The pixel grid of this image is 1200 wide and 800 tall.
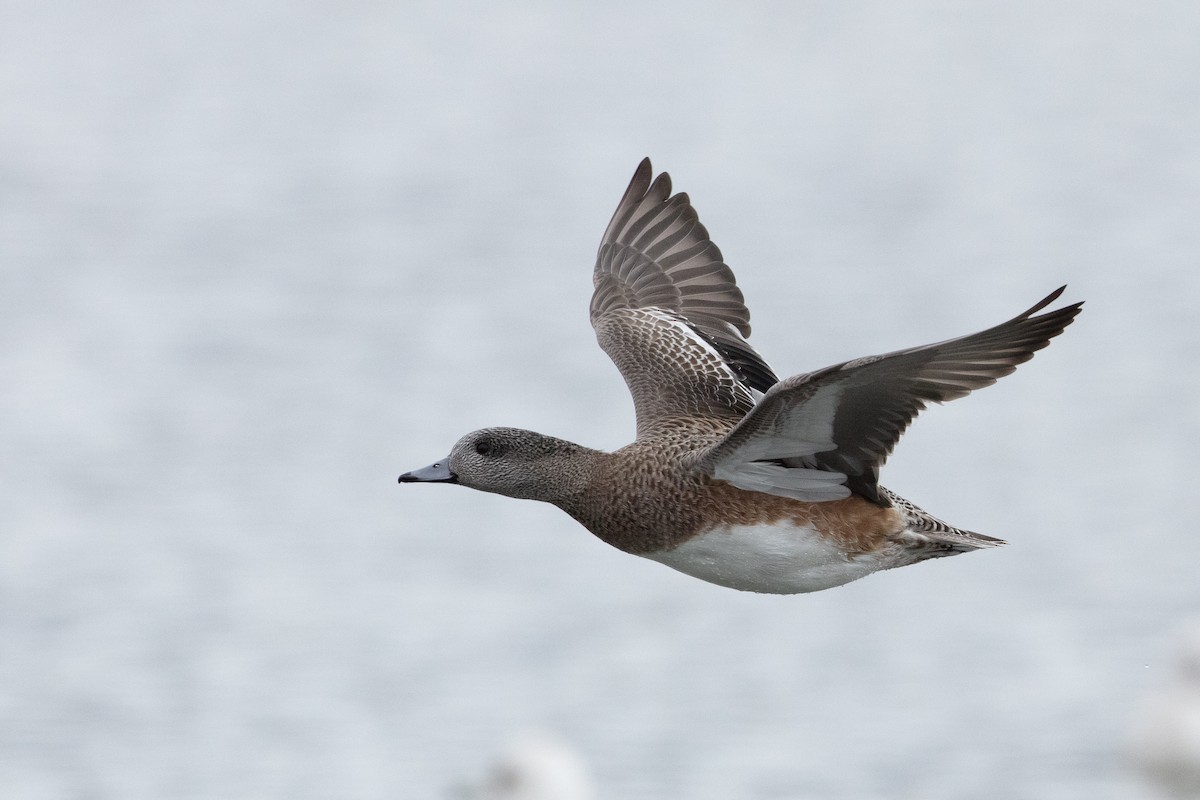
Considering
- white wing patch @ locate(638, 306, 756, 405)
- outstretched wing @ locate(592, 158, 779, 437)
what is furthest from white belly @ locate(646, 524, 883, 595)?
white wing patch @ locate(638, 306, 756, 405)

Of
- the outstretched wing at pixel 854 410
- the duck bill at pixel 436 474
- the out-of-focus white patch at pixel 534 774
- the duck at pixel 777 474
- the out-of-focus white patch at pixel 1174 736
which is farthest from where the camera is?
the out-of-focus white patch at pixel 1174 736

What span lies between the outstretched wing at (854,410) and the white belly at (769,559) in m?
0.15

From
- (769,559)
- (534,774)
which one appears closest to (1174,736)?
(534,774)

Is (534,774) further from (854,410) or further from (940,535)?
(854,410)

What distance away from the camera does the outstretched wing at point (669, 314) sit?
7.69 meters

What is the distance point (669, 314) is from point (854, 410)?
2386 mm

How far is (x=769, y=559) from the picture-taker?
655 centimetres

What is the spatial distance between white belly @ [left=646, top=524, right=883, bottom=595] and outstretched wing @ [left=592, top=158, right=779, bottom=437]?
936 millimetres

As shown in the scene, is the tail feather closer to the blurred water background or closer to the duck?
the duck

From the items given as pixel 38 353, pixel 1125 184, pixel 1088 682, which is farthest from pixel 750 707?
pixel 1125 184

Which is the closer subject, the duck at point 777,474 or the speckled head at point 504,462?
the duck at point 777,474

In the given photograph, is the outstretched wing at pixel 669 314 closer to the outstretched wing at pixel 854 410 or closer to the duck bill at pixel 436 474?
the duck bill at pixel 436 474

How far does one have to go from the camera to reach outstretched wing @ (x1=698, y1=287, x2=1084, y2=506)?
5727 mm

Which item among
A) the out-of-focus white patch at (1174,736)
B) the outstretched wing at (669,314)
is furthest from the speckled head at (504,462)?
the out-of-focus white patch at (1174,736)
